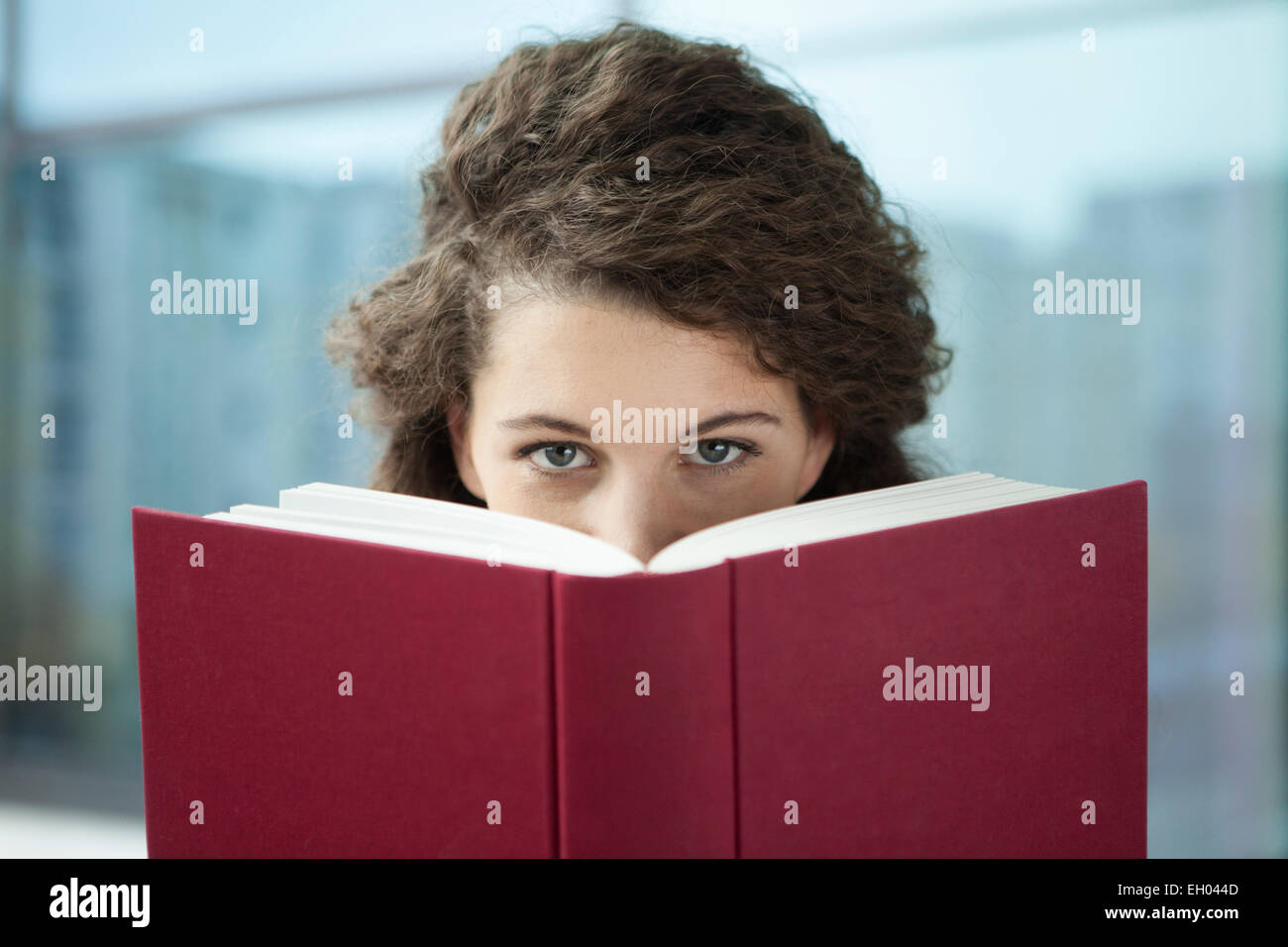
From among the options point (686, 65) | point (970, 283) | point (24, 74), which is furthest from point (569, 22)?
point (24, 74)

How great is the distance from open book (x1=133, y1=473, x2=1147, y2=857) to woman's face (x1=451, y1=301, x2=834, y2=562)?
24 centimetres

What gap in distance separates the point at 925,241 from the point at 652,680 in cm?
114

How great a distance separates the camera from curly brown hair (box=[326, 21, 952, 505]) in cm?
107

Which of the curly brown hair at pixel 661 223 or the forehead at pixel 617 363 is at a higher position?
the curly brown hair at pixel 661 223

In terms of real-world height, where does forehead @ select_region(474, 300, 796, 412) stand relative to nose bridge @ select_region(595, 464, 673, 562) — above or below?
above

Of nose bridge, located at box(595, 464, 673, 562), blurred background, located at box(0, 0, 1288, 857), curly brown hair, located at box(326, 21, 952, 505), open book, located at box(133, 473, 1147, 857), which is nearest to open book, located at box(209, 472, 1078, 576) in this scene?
open book, located at box(133, 473, 1147, 857)

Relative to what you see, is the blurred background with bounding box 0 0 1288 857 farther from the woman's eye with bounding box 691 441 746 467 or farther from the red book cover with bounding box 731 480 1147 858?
the red book cover with bounding box 731 480 1147 858

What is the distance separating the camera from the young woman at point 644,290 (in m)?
1.04

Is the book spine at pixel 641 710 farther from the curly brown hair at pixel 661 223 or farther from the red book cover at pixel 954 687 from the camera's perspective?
the curly brown hair at pixel 661 223

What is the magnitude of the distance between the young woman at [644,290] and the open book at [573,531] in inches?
9.7

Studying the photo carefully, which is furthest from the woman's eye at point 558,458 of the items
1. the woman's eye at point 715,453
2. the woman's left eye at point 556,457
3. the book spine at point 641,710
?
the book spine at point 641,710
